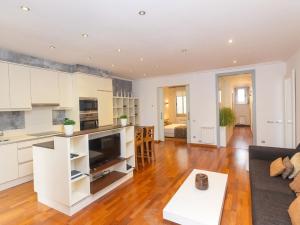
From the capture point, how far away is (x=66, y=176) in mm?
2383

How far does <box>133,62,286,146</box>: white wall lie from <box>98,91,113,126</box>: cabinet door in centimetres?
222

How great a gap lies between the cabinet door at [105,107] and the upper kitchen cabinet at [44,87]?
3.94ft

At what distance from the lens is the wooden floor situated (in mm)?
2293

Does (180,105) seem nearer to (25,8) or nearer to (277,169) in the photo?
(277,169)

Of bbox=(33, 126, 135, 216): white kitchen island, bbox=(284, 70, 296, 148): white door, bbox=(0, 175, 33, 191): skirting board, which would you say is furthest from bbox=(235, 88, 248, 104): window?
bbox=(0, 175, 33, 191): skirting board

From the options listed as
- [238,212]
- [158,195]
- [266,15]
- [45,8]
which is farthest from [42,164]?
[266,15]

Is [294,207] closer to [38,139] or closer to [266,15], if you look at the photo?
[266,15]

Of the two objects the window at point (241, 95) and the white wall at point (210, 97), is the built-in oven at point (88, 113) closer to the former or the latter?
the white wall at point (210, 97)

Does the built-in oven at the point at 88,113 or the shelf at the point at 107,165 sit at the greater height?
the built-in oven at the point at 88,113

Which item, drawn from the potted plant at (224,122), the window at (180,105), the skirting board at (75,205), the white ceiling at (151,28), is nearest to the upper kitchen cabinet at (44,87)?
the white ceiling at (151,28)

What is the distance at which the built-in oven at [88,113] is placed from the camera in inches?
188

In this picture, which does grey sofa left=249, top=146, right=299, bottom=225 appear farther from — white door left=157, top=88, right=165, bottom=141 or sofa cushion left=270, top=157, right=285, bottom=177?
white door left=157, top=88, right=165, bottom=141

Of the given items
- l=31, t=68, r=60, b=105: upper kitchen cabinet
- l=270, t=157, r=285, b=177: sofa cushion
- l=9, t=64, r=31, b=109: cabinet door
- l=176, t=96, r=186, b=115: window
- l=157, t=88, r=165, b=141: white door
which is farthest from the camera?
l=176, t=96, r=186, b=115: window

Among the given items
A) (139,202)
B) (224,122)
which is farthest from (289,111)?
(139,202)
